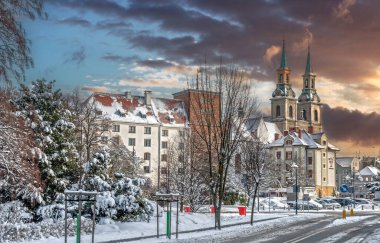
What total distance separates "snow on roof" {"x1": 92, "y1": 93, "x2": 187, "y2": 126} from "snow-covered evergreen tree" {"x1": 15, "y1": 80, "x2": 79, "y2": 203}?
6623cm

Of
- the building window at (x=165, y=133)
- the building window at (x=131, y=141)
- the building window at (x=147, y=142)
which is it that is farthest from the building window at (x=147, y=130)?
the building window at (x=165, y=133)

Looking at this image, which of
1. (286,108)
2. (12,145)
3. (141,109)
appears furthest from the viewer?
(286,108)

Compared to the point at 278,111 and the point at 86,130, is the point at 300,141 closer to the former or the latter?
the point at 278,111

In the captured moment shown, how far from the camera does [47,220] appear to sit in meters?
30.7

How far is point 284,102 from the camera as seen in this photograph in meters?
189

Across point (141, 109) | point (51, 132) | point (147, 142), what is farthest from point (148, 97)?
point (51, 132)

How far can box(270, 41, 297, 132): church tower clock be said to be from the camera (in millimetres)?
185250

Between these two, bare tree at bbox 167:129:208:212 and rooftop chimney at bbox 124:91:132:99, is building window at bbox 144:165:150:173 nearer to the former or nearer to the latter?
rooftop chimney at bbox 124:91:132:99

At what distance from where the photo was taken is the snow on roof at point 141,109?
10369cm

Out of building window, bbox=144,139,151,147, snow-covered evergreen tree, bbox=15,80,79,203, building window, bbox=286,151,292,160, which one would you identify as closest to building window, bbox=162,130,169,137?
building window, bbox=144,139,151,147

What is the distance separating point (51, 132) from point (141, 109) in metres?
73.7

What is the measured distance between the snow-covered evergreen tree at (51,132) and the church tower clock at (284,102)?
6012 inches

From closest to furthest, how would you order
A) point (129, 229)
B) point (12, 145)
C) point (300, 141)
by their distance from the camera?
point (12, 145) → point (129, 229) → point (300, 141)

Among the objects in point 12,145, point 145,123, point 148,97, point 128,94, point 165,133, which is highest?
point 128,94
